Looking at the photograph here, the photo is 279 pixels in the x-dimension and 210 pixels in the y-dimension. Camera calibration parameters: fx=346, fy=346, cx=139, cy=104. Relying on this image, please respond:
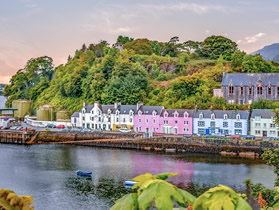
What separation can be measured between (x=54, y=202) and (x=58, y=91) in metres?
57.4

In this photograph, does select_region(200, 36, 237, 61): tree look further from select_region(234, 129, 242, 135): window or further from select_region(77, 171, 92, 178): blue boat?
select_region(77, 171, 92, 178): blue boat

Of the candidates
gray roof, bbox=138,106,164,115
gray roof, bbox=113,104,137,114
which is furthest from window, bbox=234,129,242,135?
gray roof, bbox=113,104,137,114

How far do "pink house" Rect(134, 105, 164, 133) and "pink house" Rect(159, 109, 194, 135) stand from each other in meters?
0.75

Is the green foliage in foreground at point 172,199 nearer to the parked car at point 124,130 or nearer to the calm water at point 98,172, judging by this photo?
the calm water at point 98,172

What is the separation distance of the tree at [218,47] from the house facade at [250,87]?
61.7 feet

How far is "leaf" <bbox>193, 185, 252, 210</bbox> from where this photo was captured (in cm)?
176

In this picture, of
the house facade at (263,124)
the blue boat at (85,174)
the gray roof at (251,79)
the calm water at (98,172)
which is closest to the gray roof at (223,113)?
the house facade at (263,124)

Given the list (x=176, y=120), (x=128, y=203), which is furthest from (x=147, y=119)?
(x=128, y=203)

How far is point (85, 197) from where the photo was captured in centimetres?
2406

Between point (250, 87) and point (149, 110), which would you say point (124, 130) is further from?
point (250, 87)

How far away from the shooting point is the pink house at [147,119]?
5094 centimetres

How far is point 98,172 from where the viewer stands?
31906 millimetres

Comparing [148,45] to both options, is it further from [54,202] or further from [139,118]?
[54,202]

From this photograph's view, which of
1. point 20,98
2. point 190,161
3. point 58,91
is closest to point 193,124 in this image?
point 190,161
